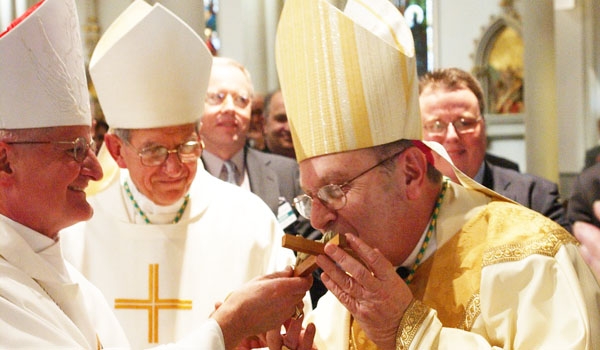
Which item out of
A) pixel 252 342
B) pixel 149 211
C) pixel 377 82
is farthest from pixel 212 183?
pixel 377 82

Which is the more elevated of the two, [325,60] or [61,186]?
[325,60]

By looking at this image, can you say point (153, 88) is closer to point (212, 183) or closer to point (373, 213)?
point (212, 183)

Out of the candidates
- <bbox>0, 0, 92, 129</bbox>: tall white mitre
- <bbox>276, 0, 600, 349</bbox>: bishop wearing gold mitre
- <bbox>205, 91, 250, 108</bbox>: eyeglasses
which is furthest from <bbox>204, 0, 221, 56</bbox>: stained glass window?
<bbox>0, 0, 92, 129</bbox>: tall white mitre

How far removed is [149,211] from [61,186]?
158 centimetres

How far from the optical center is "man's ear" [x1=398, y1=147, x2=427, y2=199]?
318 centimetres

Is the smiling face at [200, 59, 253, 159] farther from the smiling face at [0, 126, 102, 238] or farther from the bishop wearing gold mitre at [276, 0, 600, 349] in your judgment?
the smiling face at [0, 126, 102, 238]

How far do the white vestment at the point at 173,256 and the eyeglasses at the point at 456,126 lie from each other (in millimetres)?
1003

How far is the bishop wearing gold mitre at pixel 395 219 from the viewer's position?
2832 mm

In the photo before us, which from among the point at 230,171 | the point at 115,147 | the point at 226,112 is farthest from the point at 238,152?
the point at 115,147

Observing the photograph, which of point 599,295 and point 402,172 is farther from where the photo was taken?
point 402,172

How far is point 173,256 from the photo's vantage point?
4.55 meters

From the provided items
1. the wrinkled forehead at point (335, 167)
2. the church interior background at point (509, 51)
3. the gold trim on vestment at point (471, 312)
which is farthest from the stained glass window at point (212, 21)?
the gold trim on vestment at point (471, 312)

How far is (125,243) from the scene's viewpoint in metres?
4.59

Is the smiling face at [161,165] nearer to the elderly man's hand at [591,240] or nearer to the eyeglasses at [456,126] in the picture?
the eyeglasses at [456,126]
